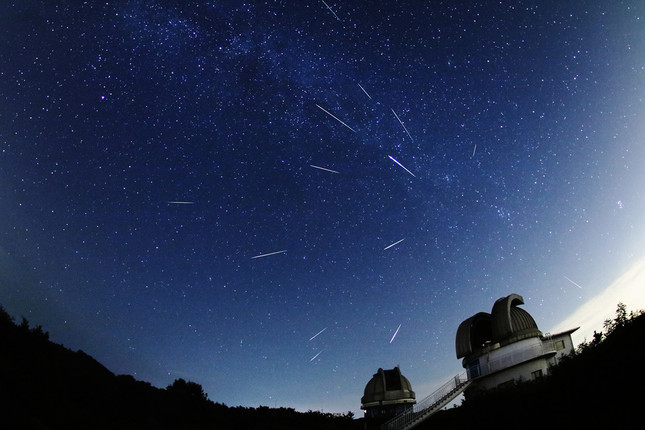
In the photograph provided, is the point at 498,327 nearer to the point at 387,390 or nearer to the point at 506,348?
the point at 506,348

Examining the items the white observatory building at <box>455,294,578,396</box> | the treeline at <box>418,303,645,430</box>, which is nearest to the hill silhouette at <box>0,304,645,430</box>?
the treeline at <box>418,303,645,430</box>

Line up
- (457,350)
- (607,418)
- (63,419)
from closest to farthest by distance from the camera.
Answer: (607,418)
(63,419)
(457,350)

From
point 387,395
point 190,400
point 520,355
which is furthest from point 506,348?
point 190,400

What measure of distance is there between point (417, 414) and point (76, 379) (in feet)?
63.8

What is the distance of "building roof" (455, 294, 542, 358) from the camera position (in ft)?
81.2

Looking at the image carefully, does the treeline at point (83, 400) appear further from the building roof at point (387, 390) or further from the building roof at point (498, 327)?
the building roof at point (498, 327)

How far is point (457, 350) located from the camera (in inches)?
1096

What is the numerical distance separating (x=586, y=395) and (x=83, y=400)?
21.4 m

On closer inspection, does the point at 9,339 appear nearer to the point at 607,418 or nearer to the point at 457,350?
the point at 607,418

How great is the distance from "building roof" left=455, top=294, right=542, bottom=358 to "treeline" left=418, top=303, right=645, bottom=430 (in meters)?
3.75

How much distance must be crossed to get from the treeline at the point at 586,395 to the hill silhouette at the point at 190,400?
4cm

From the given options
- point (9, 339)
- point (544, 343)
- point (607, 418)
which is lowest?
point (607, 418)

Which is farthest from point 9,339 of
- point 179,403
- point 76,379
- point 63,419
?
point 179,403

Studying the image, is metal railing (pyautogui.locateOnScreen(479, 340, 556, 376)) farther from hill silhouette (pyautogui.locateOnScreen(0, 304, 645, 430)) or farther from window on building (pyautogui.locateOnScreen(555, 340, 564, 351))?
hill silhouette (pyautogui.locateOnScreen(0, 304, 645, 430))
